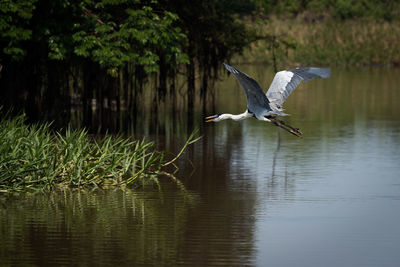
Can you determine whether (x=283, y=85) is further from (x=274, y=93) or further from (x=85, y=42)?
(x=85, y=42)

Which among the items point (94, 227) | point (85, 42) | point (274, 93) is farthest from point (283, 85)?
point (85, 42)

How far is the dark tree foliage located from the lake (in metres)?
1.92

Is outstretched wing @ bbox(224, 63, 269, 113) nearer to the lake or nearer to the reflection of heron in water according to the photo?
the reflection of heron in water

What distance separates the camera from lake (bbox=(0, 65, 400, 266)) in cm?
912

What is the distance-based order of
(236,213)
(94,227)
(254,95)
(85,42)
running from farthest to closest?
(85,42) < (254,95) < (236,213) < (94,227)

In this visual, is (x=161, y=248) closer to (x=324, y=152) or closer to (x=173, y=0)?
(x=324, y=152)

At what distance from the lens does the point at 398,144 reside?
17844mm

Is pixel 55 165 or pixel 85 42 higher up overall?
pixel 85 42

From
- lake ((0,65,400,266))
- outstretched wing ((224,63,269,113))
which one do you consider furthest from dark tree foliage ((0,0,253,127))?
outstretched wing ((224,63,269,113))

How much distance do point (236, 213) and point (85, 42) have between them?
298 inches

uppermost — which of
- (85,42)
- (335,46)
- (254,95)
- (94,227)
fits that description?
(335,46)

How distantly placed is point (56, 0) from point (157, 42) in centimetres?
202

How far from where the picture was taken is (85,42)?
17734mm

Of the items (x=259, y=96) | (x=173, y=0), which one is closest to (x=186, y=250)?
(x=259, y=96)
